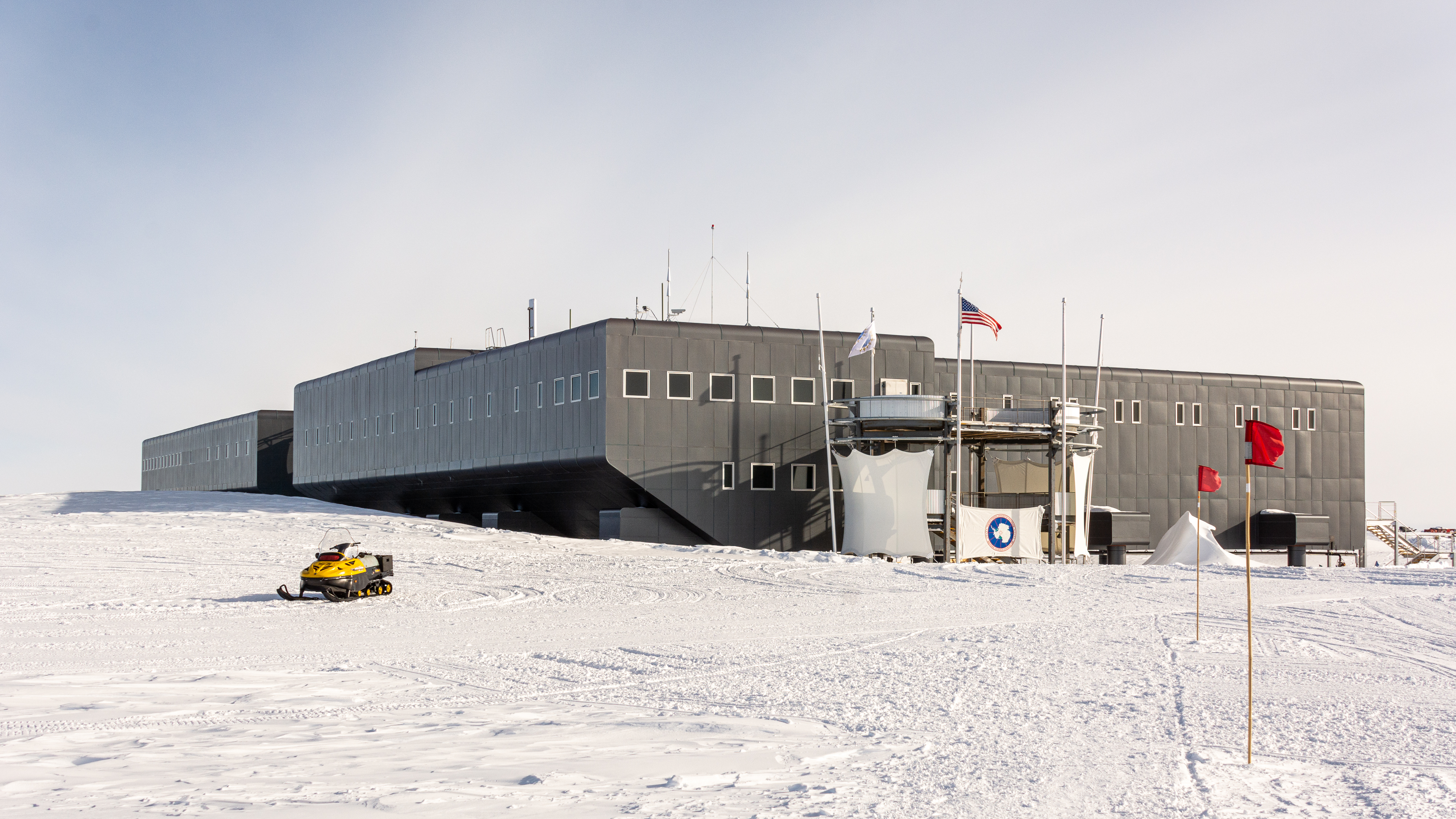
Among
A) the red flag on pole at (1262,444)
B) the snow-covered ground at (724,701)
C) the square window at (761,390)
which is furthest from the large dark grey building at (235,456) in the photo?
the red flag on pole at (1262,444)

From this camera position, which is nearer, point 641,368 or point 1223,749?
point 1223,749

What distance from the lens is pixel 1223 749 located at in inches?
361

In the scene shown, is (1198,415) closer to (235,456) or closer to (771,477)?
(771,477)

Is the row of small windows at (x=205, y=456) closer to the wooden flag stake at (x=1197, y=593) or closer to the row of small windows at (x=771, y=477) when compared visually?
the row of small windows at (x=771, y=477)

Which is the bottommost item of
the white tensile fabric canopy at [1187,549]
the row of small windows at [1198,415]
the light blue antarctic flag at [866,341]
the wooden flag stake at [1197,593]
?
the white tensile fabric canopy at [1187,549]

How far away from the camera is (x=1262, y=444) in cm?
1302

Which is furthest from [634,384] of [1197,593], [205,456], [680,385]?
[205,456]

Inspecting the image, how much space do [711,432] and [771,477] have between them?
273cm

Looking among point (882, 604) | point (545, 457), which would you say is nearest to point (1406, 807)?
point (882, 604)

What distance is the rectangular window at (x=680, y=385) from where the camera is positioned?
39625 millimetres

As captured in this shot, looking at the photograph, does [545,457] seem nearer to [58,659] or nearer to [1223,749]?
[58,659]

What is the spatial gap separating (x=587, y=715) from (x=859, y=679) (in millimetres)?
3438

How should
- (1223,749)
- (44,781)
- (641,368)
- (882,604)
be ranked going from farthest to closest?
(641,368)
(882,604)
(1223,749)
(44,781)

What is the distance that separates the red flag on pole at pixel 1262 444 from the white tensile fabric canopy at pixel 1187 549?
22119mm
